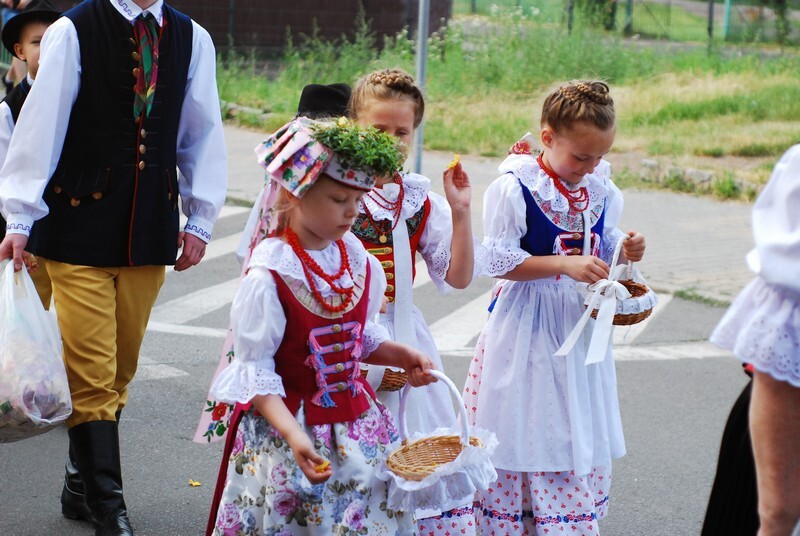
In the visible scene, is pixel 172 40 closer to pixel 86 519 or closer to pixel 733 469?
pixel 86 519

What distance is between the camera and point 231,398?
3.19 metres

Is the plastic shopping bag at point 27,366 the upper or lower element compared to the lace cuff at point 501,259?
lower

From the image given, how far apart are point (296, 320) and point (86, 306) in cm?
119

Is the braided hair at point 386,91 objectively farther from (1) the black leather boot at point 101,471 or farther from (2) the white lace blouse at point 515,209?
(1) the black leather boot at point 101,471

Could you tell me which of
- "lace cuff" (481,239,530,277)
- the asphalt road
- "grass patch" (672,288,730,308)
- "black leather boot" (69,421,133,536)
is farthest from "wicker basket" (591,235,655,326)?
"grass patch" (672,288,730,308)

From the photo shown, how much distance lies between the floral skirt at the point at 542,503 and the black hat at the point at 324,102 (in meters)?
1.46

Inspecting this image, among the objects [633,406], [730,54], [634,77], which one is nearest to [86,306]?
[633,406]

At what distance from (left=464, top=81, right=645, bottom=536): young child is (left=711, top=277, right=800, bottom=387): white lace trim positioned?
169 centimetres

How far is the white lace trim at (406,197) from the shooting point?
398cm

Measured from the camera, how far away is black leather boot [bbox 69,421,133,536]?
4.20 meters

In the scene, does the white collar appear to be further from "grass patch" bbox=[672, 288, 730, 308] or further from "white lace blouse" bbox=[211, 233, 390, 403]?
"grass patch" bbox=[672, 288, 730, 308]

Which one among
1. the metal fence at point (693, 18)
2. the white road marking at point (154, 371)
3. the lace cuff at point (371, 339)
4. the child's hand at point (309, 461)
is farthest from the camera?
the metal fence at point (693, 18)

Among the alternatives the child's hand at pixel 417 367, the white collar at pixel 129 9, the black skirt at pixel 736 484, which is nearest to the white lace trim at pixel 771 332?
the black skirt at pixel 736 484

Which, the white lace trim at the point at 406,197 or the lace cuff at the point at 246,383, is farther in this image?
the white lace trim at the point at 406,197
